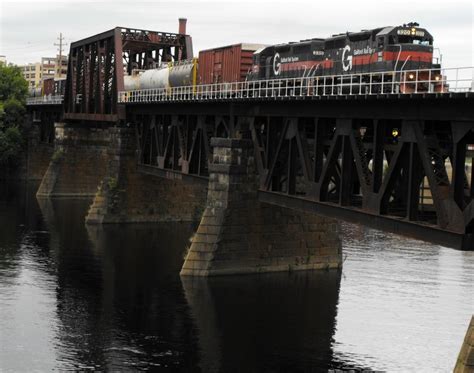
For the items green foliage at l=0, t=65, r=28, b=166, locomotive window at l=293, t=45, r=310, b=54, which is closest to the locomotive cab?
locomotive window at l=293, t=45, r=310, b=54

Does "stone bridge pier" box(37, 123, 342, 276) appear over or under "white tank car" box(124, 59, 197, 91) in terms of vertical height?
under

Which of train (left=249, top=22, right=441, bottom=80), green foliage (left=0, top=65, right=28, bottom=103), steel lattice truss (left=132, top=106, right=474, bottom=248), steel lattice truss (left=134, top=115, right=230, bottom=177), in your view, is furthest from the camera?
green foliage (left=0, top=65, right=28, bottom=103)

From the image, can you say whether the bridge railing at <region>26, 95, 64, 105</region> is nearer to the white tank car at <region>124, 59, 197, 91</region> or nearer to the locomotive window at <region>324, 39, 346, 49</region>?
the white tank car at <region>124, 59, 197, 91</region>

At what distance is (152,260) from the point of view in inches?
2263

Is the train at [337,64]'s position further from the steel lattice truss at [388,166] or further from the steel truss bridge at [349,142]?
the steel lattice truss at [388,166]

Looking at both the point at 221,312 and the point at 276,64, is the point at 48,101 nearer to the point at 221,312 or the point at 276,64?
the point at 276,64

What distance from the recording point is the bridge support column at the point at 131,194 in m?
75.1

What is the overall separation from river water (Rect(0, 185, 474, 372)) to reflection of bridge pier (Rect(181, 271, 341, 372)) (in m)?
0.07

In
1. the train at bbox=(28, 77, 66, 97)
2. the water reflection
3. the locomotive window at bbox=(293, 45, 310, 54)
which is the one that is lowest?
the water reflection

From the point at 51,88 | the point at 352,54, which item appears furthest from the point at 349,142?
the point at 51,88

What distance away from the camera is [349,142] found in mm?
39344

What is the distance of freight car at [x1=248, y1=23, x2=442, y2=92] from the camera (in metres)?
41.1

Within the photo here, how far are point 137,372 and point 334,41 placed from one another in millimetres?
23722

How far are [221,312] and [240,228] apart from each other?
9023 mm
